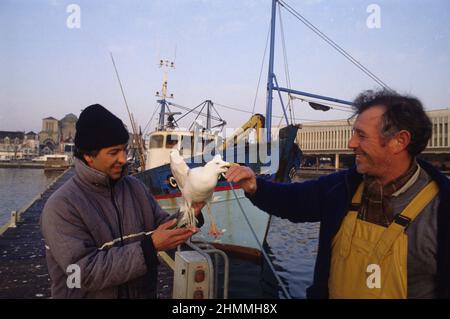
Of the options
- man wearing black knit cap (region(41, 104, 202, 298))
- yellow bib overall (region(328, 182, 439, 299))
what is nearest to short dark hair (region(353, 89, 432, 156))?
yellow bib overall (region(328, 182, 439, 299))

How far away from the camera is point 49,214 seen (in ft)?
6.07

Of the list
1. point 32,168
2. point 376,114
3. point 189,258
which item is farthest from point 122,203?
point 32,168

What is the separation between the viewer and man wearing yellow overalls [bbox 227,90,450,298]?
1840mm

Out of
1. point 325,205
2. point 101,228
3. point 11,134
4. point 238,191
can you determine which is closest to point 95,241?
point 101,228

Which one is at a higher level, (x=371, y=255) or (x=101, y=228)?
(x=101, y=228)

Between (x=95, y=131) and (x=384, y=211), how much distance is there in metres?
1.76

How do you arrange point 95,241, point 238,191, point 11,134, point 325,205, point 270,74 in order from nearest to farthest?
point 95,241
point 325,205
point 238,191
point 270,74
point 11,134

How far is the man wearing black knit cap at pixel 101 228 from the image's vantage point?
1.80m

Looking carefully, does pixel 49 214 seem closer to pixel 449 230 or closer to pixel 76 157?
pixel 76 157

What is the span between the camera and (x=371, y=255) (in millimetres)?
1952

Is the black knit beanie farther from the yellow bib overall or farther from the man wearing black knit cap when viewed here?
the yellow bib overall

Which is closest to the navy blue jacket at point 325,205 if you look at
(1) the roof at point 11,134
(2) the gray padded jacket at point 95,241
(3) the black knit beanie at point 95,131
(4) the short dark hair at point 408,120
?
(4) the short dark hair at point 408,120

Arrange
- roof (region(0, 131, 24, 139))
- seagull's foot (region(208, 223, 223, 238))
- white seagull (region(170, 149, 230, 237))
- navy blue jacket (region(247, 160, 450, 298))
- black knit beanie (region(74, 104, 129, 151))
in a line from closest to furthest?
navy blue jacket (region(247, 160, 450, 298)), black knit beanie (region(74, 104, 129, 151)), white seagull (region(170, 149, 230, 237)), seagull's foot (region(208, 223, 223, 238)), roof (region(0, 131, 24, 139))

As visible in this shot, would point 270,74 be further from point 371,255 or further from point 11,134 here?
point 11,134
